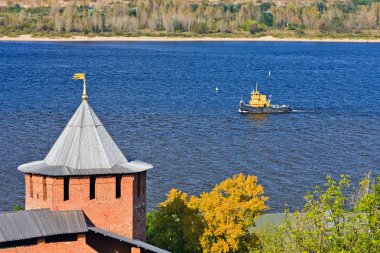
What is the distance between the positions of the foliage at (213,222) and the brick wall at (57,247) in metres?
7.09

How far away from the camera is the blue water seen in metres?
54.2

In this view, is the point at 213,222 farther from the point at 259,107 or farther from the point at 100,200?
the point at 259,107

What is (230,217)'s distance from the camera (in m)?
31.2

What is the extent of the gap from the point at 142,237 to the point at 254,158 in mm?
33389

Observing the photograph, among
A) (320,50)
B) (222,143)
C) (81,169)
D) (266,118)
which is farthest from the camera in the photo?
(320,50)

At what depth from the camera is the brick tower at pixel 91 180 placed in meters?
24.8

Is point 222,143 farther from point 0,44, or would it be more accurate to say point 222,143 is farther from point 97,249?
point 0,44

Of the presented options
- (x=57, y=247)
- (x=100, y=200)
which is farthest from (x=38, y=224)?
(x=100, y=200)

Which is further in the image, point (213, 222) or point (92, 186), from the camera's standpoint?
point (213, 222)

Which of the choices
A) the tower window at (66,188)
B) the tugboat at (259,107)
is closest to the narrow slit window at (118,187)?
the tower window at (66,188)

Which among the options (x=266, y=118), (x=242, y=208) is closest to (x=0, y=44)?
(x=266, y=118)

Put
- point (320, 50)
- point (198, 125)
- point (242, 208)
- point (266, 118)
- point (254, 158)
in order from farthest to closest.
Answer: point (320, 50) < point (266, 118) < point (198, 125) < point (254, 158) < point (242, 208)

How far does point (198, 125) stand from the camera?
71562mm

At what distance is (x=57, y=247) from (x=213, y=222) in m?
8.14
